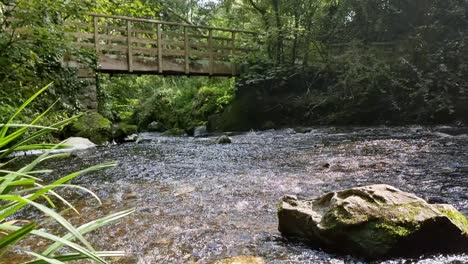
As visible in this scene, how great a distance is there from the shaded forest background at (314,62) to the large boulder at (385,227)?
5979 millimetres

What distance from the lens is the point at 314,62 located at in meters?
12.3

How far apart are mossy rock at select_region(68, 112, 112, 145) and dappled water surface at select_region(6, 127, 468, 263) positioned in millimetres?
1627

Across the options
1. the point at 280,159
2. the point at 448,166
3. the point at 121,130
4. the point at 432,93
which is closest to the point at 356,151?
the point at 280,159

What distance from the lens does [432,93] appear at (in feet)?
30.4

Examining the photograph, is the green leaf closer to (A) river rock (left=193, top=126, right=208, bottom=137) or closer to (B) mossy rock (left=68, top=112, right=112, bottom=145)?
(B) mossy rock (left=68, top=112, right=112, bottom=145)

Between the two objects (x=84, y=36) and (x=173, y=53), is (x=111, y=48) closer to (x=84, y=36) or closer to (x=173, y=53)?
(x=84, y=36)

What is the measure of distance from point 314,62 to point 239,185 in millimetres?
9047

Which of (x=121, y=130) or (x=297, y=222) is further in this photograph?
(x=121, y=130)

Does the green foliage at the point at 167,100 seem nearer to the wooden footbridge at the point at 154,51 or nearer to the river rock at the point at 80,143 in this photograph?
the wooden footbridge at the point at 154,51

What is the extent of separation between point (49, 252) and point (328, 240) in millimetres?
1782

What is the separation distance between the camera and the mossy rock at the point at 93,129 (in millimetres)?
8883

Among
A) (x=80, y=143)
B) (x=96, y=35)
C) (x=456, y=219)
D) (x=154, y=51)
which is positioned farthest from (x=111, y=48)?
(x=456, y=219)

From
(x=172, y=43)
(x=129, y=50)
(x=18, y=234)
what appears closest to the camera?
(x=18, y=234)

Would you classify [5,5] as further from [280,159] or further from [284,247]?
[284,247]
